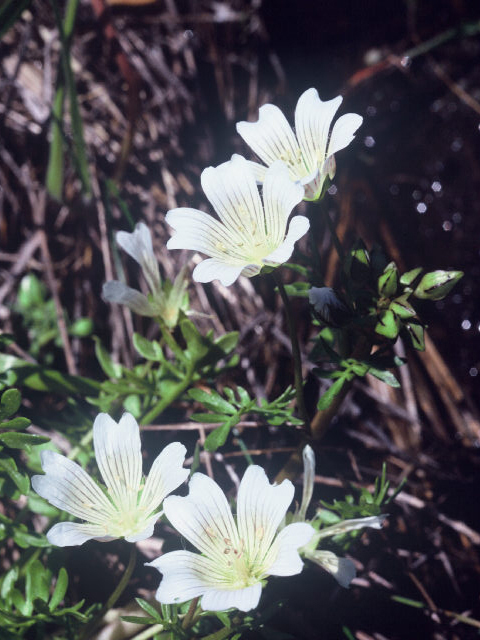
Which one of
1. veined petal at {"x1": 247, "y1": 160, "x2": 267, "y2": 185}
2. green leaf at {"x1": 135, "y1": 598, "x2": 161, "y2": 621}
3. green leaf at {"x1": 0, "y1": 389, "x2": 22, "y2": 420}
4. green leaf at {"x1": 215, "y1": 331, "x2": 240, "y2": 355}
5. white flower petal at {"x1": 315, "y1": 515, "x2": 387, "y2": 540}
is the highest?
veined petal at {"x1": 247, "y1": 160, "x2": 267, "y2": 185}

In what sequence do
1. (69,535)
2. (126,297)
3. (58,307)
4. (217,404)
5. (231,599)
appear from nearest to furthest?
(231,599)
(69,535)
(217,404)
(126,297)
(58,307)

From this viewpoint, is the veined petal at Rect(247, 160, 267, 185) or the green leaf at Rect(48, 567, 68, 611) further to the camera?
the veined petal at Rect(247, 160, 267, 185)

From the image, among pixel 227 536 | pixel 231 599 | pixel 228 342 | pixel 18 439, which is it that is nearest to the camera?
pixel 231 599

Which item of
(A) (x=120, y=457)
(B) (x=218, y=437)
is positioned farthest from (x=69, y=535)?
(B) (x=218, y=437)

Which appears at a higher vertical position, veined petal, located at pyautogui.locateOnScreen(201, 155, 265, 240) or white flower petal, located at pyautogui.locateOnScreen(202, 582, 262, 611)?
veined petal, located at pyautogui.locateOnScreen(201, 155, 265, 240)

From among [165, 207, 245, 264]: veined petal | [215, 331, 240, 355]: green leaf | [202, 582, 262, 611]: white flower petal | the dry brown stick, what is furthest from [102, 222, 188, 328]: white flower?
[202, 582, 262, 611]: white flower petal

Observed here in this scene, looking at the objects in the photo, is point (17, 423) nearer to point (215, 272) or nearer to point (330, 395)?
point (215, 272)

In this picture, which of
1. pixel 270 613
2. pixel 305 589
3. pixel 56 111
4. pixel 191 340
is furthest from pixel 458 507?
pixel 56 111

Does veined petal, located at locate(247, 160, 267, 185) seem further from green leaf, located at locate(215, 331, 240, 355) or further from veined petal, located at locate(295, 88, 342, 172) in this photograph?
green leaf, located at locate(215, 331, 240, 355)
